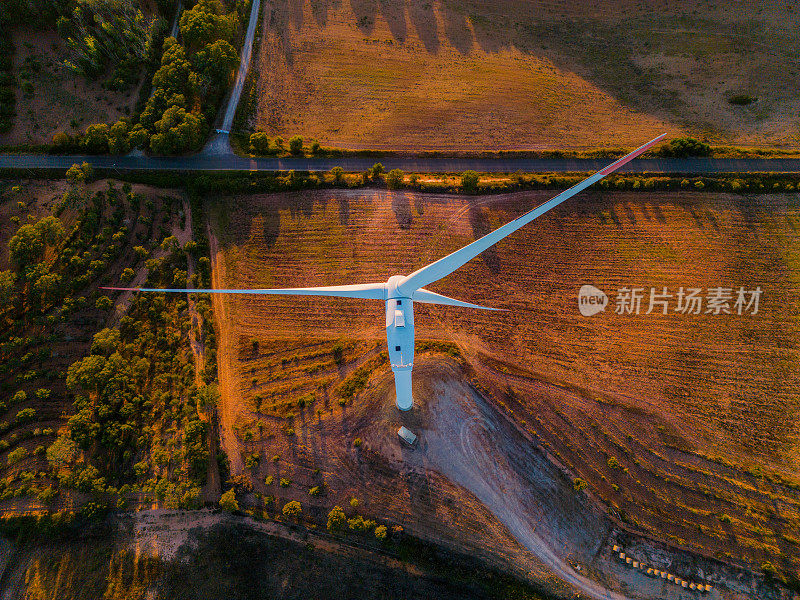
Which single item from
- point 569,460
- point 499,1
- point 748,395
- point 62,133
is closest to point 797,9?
point 499,1

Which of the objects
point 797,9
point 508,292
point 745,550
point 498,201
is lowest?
point 745,550

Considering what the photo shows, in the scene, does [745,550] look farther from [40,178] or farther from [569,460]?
[40,178]

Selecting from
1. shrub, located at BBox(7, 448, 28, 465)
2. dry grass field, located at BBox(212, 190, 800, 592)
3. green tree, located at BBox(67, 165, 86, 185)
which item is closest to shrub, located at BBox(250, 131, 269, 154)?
dry grass field, located at BBox(212, 190, 800, 592)

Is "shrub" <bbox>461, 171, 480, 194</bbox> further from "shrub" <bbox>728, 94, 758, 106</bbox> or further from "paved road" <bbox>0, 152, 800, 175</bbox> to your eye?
"shrub" <bbox>728, 94, 758, 106</bbox>

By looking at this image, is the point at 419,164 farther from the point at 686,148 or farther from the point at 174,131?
the point at 686,148

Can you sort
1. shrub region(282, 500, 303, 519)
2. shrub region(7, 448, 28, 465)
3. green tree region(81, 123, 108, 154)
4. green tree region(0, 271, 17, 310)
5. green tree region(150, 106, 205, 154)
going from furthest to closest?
green tree region(81, 123, 108, 154)
green tree region(150, 106, 205, 154)
green tree region(0, 271, 17, 310)
shrub region(7, 448, 28, 465)
shrub region(282, 500, 303, 519)

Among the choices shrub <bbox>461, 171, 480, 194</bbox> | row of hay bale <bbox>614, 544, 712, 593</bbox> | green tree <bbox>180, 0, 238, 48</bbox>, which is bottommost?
row of hay bale <bbox>614, 544, 712, 593</bbox>
